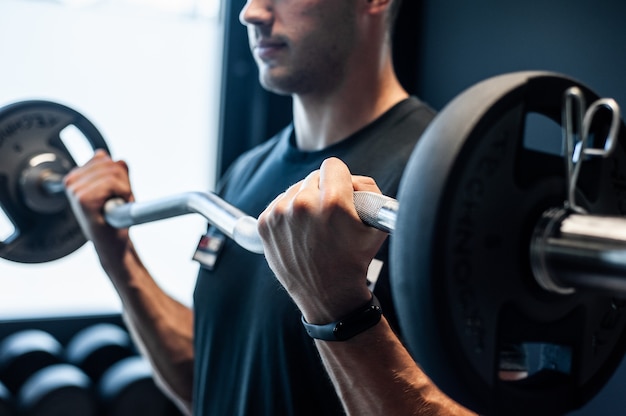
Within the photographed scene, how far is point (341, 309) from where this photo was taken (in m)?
0.69

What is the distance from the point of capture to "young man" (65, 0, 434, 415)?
3.11 ft

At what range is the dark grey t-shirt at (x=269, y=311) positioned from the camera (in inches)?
36.7

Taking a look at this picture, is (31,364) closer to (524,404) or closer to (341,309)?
(341,309)

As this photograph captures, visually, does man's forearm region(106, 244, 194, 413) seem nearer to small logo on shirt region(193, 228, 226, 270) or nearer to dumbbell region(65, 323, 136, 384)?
small logo on shirt region(193, 228, 226, 270)

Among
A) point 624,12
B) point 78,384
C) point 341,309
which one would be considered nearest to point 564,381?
point 341,309

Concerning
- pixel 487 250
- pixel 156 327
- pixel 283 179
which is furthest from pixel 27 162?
pixel 487 250

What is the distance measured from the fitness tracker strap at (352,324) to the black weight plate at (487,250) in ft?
0.77

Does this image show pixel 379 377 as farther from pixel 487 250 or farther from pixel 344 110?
pixel 344 110

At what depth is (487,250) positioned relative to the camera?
1.42 feet

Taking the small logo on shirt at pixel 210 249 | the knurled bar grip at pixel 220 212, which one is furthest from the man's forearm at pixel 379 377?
the small logo on shirt at pixel 210 249

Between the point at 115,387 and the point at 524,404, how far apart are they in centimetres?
174

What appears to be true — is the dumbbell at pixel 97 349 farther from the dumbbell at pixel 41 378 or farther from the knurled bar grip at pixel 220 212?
the knurled bar grip at pixel 220 212

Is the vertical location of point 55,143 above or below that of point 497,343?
below

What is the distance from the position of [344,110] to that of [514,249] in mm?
714
